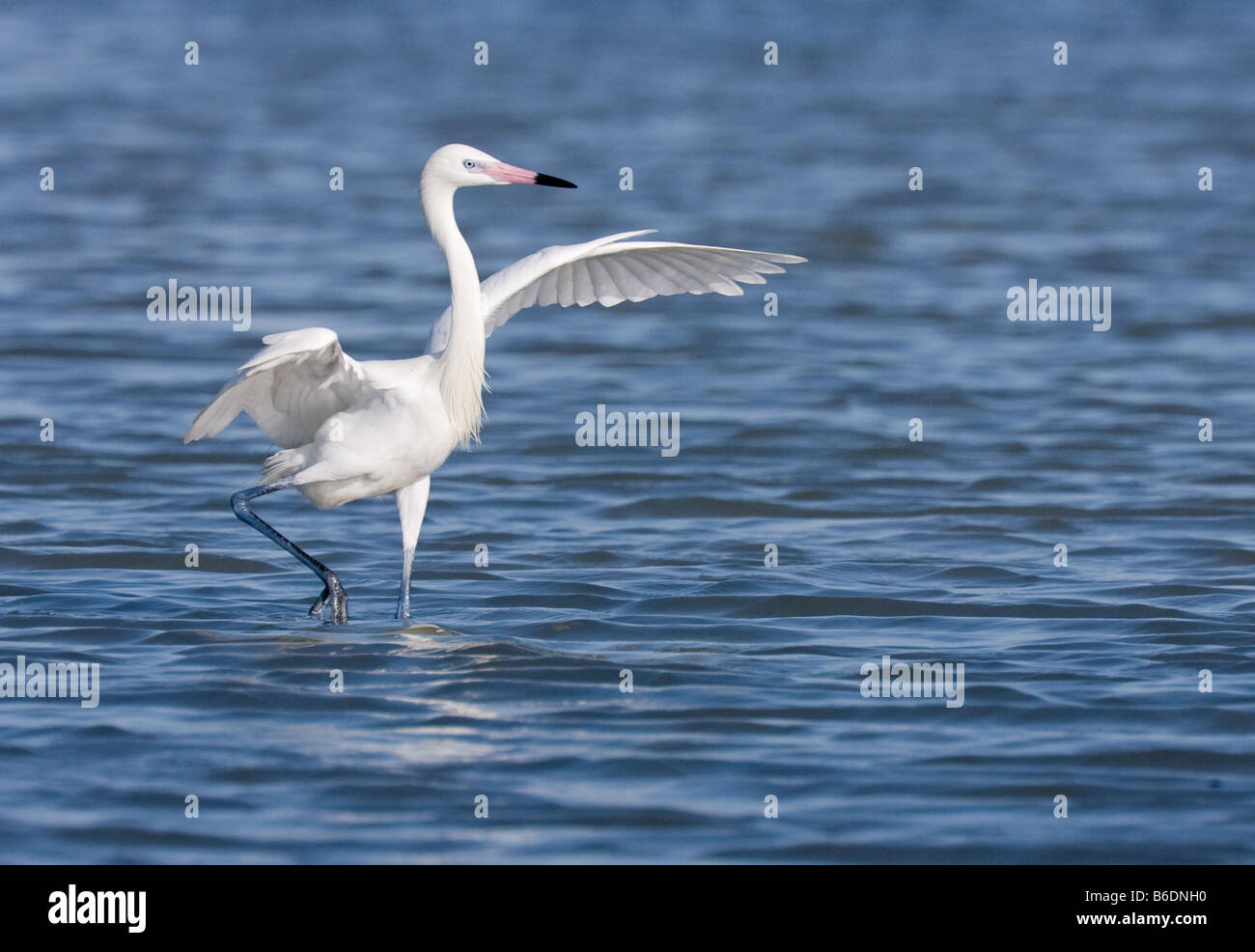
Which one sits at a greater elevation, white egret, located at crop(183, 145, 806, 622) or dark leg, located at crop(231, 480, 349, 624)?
white egret, located at crop(183, 145, 806, 622)

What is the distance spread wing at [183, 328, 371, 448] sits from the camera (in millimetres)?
8195

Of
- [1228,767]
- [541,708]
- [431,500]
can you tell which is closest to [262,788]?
[541,708]

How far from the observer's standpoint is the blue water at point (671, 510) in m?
7.10

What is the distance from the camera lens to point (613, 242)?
1018 centimetres

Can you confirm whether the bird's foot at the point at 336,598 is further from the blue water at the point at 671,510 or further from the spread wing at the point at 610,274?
the spread wing at the point at 610,274

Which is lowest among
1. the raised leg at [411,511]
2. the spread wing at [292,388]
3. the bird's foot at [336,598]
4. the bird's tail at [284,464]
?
the bird's foot at [336,598]

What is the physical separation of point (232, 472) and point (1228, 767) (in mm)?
7641

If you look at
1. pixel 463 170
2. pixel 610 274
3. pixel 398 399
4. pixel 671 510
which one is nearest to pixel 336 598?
pixel 398 399

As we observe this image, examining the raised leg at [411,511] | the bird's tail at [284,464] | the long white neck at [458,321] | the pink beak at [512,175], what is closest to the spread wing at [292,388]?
the bird's tail at [284,464]

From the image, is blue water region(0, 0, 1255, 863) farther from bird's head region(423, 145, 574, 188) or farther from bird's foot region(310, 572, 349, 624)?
bird's head region(423, 145, 574, 188)

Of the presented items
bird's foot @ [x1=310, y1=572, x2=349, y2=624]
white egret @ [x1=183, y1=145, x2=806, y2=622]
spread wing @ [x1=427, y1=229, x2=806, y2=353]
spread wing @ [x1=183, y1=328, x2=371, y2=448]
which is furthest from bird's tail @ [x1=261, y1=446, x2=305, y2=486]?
spread wing @ [x1=427, y1=229, x2=806, y2=353]

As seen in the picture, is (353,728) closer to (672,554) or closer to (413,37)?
(672,554)

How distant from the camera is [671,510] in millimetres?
12109

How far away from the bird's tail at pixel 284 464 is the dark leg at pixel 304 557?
0.09m
